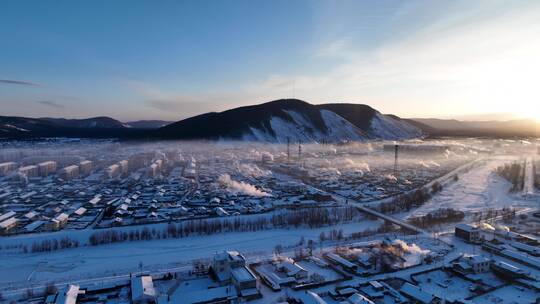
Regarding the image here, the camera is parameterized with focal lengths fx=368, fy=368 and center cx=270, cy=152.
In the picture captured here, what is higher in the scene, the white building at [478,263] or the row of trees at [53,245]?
the white building at [478,263]

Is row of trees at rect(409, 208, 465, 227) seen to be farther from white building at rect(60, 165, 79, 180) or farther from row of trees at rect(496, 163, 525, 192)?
white building at rect(60, 165, 79, 180)

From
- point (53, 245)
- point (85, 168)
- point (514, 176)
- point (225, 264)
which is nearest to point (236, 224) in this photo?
point (225, 264)

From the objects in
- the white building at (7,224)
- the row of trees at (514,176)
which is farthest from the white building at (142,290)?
the row of trees at (514,176)

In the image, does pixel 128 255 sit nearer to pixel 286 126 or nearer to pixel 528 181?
pixel 528 181

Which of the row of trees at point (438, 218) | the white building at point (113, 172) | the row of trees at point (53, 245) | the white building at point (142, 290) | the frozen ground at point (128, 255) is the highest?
the white building at point (113, 172)

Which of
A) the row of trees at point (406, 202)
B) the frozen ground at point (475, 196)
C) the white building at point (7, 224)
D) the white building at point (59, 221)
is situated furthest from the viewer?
the frozen ground at point (475, 196)

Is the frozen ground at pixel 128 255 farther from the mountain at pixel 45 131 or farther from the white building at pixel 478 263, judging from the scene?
the mountain at pixel 45 131

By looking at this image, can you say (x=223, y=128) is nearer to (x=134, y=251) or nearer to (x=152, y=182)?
(x=152, y=182)
